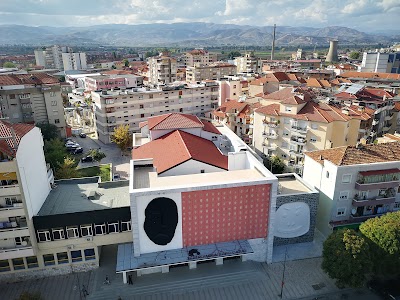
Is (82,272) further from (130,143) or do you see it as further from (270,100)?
(270,100)

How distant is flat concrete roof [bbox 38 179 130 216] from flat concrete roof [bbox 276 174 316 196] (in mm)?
16503

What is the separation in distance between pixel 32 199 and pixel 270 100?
4376cm

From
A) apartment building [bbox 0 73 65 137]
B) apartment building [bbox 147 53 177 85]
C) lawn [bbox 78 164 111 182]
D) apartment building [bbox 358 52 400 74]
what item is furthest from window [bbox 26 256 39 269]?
apartment building [bbox 358 52 400 74]

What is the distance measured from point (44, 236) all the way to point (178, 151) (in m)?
15.1

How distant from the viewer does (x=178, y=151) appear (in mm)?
34406

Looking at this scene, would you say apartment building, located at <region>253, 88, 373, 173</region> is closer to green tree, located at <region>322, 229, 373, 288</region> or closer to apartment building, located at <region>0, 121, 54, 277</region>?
green tree, located at <region>322, 229, 373, 288</region>

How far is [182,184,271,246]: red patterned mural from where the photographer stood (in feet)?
92.7

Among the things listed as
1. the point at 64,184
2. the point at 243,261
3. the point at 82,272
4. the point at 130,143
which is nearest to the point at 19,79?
the point at 130,143

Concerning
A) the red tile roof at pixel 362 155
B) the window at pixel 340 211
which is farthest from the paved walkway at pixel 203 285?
the red tile roof at pixel 362 155

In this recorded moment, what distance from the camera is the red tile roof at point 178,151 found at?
3275 cm

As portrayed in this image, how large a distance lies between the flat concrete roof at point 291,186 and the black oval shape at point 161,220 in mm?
11938

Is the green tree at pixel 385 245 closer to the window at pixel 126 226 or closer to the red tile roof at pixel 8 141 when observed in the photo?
the window at pixel 126 226

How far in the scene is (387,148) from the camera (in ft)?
117

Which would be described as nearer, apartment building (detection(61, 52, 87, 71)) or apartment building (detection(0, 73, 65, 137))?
apartment building (detection(0, 73, 65, 137))
